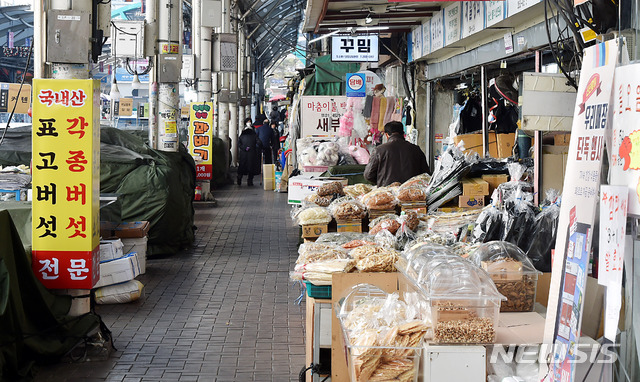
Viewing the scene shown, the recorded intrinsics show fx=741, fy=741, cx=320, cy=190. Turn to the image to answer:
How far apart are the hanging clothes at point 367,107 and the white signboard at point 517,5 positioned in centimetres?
675

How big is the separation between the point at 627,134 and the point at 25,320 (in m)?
4.49

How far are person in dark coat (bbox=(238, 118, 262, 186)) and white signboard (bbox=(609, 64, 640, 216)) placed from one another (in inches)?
774

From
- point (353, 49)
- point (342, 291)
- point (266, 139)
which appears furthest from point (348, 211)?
point (266, 139)

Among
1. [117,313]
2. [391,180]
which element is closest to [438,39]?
[391,180]

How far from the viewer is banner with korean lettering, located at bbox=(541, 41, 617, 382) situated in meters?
3.21

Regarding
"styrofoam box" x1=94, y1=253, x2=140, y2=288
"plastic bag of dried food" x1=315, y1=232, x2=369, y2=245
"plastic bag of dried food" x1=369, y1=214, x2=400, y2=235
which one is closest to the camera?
"plastic bag of dried food" x1=315, y1=232, x2=369, y2=245

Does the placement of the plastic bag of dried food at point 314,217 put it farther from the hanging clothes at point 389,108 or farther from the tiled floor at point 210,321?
the hanging clothes at point 389,108

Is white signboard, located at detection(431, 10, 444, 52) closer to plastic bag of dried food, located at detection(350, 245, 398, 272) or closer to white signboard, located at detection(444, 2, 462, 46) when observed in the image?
white signboard, located at detection(444, 2, 462, 46)

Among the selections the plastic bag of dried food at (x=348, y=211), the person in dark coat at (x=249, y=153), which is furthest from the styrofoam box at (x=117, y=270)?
the person in dark coat at (x=249, y=153)

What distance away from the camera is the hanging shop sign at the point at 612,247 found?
3047 millimetres

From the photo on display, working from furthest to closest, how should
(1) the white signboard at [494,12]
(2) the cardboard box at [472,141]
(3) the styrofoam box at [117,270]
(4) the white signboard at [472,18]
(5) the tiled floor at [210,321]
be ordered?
(2) the cardboard box at [472,141] < (4) the white signboard at [472,18] < (3) the styrofoam box at [117,270] < (1) the white signboard at [494,12] < (5) the tiled floor at [210,321]

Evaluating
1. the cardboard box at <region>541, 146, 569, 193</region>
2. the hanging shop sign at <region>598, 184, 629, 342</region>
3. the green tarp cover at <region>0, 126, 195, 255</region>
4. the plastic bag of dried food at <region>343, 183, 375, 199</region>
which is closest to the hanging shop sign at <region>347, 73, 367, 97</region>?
the green tarp cover at <region>0, 126, 195, 255</region>

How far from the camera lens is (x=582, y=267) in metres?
3.20

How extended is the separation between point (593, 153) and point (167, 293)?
6043mm
